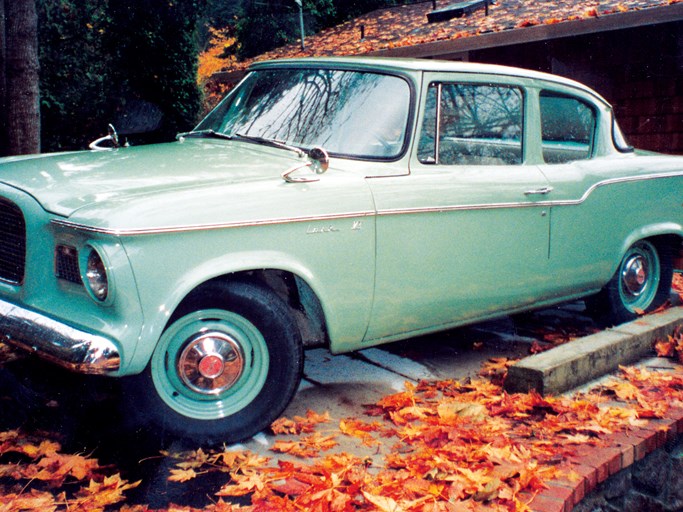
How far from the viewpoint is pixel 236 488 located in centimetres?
294

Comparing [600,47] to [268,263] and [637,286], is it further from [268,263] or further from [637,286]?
[268,263]

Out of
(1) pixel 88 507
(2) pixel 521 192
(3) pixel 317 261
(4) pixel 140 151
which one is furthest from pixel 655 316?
(1) pixel 88 507

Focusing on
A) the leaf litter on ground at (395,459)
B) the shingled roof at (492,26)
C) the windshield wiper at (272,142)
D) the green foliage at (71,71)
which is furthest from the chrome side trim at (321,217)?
the green foliage at (71,71)

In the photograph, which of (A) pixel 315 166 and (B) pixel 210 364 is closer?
(B) pixel 210 364

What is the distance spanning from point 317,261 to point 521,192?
157cm

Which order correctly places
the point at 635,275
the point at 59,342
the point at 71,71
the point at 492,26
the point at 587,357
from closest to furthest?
the point at 59,342 < the point at 587,357 < the point at 635,275 < the point at 492,26 < the point at 71,71

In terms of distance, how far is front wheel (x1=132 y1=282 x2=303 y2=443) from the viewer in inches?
127

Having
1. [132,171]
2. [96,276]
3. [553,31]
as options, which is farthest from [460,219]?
[553,31]

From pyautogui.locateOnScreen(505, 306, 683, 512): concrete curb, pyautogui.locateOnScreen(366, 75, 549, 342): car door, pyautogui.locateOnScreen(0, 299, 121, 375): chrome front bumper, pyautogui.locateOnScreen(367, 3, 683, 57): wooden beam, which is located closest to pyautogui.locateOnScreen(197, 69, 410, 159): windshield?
pyautogui.locateOnScreen(366, 75, 549, 342): car door

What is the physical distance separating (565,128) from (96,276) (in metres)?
3.38

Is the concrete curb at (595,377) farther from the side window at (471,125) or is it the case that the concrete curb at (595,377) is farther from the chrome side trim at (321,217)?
the side window at (471,125)

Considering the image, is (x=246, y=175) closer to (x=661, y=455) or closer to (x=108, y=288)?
(x=108, y=288)

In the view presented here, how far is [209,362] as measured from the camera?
3.29 m

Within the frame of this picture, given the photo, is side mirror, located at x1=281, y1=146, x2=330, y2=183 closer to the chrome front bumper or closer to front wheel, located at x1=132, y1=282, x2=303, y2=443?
front wheel, located at x1=132, y1=282, x2=303, y2=443
